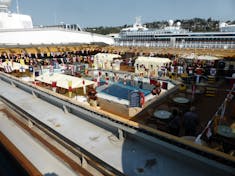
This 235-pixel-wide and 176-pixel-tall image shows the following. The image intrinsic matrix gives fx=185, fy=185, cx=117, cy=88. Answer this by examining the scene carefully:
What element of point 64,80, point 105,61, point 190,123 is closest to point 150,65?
point 105,61

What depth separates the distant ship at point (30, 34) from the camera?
27.0 metres

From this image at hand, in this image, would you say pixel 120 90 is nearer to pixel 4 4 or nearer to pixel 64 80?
pixel 64 80

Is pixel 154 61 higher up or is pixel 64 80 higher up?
pixel 154 61

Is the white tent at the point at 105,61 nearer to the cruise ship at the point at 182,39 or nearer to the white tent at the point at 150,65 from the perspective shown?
the white tent at the point at 150,65

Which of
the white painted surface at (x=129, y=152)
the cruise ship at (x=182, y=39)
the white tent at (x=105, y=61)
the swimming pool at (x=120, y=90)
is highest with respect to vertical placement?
the cruise ship at (x=182, y=39)

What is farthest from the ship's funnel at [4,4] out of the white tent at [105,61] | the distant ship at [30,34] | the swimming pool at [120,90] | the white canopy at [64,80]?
the swimming pool at [120,90]

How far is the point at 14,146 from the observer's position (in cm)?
480

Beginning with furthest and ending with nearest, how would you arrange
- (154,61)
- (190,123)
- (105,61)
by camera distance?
(105,61), (154,61), (190,123)

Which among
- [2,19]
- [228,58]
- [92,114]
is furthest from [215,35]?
[92,114]

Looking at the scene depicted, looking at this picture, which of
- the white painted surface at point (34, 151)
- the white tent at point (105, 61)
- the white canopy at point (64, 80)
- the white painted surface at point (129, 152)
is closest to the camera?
the white painted surface at point (129, 152)

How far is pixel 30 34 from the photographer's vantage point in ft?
94.1

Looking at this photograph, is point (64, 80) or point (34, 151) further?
point (64, 80)

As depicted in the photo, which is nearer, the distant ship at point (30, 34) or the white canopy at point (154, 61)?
the white canopy at point (154, 61)

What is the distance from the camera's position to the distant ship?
1061 inches
